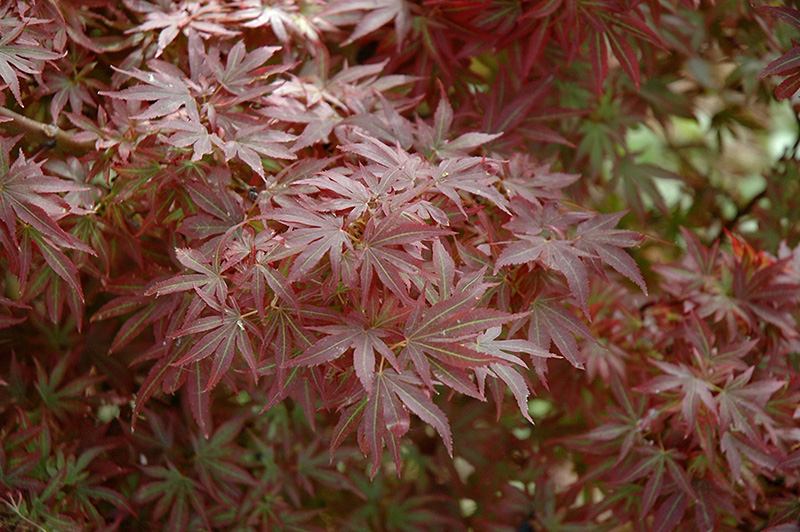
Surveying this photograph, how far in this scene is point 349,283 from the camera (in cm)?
96

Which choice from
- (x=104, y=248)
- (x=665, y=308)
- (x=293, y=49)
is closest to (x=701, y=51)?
(x=665, y=308)

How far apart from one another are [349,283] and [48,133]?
2.53ft

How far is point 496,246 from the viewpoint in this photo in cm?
117

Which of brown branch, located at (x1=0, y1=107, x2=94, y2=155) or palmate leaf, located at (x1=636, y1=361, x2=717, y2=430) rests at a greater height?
brown branch, located at (x1=0, y1=107, x2=94, y2=155)

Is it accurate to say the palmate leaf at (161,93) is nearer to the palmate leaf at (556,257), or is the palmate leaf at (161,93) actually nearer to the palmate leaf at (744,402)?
the palmate leaf at (556,257)

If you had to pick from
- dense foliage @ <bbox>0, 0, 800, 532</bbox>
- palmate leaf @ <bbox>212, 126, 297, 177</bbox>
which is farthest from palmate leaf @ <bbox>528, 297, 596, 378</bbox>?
palmate leaf @ <bbox>212, 126, 297, 177</bbox>

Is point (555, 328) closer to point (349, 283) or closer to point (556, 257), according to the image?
point (556, 257)

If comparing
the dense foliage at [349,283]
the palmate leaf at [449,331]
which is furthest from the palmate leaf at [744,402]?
the palmate leaf at [449,331]

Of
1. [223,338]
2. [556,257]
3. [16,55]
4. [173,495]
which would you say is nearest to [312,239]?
[223,338]

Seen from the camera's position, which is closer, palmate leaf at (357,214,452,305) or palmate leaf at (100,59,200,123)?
palmate leaf at (357,214,452,305)

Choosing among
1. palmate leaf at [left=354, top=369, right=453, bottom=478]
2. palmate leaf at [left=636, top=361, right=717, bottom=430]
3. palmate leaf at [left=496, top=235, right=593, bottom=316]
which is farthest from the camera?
palmate leaf at [left=636, top=361, right=717, bottom=430]

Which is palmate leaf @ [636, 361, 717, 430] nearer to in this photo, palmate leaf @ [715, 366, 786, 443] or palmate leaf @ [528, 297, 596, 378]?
palmate leaf @ [715, 366, 786, 443]

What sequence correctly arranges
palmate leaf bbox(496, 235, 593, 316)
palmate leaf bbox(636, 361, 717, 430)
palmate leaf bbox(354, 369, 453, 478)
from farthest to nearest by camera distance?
palmate leaf bbox(636, 361, 717, 430) → palmate leaf bbox(496, 235, 593, 316) → palmate leaf bbox(354, 369, 453, 478)

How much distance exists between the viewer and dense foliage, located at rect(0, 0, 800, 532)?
101cm
